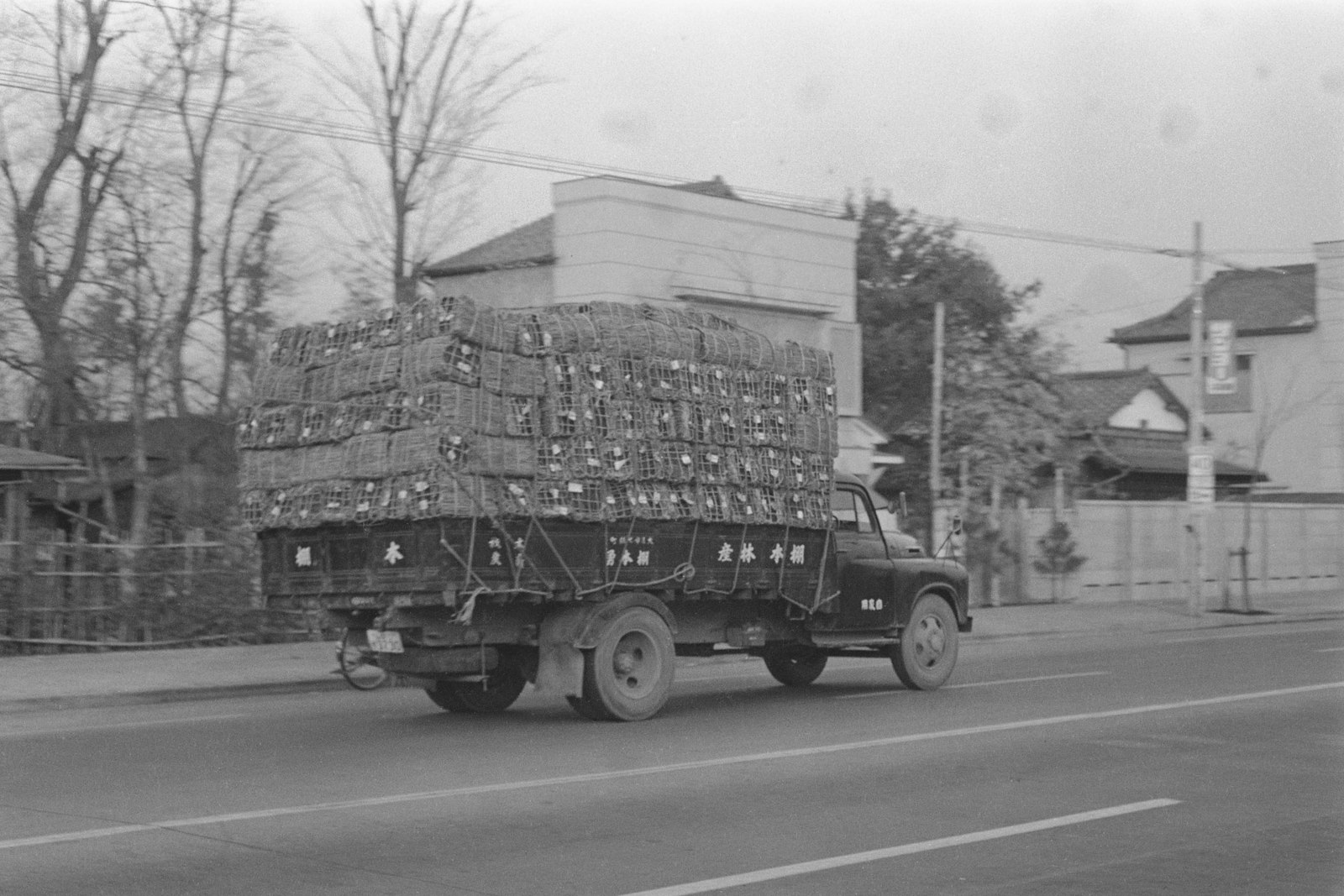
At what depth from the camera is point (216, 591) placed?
19484 millimetres

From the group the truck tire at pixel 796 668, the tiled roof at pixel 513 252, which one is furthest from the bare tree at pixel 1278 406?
the truck tire at pixel 796 668

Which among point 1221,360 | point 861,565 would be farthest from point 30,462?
point 1221,360

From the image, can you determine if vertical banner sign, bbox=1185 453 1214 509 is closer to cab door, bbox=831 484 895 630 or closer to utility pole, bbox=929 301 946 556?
utility pole, bbox=929 301 946 556

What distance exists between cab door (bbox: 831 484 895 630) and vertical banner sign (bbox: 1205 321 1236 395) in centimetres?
1476

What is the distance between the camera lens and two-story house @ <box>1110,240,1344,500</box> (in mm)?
45344

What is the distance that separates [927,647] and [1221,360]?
15.3 metres

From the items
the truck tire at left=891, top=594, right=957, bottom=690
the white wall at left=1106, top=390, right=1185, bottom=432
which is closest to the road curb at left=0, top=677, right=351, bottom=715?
the truck tire at left=891, top=594, right=957, bottom=690

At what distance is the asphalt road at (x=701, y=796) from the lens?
714 centimetres

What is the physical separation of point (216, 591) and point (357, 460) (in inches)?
329

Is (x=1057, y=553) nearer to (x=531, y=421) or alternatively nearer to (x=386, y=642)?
(x=531, y=421)

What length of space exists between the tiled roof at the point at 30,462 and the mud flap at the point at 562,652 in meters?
9.49

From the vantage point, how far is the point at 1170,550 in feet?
106

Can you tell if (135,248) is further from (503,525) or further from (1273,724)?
(1273,724)

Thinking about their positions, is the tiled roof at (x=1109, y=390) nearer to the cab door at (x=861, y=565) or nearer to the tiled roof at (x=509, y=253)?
the tiled roof at (x=509, y=253)
